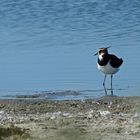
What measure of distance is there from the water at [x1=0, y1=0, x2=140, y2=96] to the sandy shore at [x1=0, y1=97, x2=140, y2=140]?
0.70 metres

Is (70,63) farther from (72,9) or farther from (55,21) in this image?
(72,9)

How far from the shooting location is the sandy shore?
7.83 m

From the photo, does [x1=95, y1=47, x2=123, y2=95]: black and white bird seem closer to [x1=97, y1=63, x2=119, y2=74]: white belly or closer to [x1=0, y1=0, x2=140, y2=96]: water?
[x1=97, y1=63, x2=119, y2=74]: white belly

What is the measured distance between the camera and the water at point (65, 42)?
17578mm

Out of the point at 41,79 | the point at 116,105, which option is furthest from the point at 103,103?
the point at 41,79

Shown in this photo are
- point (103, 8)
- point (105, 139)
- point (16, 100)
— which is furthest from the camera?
point (103, 8)

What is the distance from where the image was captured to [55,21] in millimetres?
29719

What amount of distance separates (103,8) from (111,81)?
15807mm

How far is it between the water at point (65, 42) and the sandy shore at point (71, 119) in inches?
27.7

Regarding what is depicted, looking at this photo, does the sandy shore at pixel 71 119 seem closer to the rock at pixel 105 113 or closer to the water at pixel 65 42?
the rock at pixel 105 113

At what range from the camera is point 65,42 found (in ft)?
76.1

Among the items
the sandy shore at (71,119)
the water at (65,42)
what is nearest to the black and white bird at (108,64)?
the water at (65,42)

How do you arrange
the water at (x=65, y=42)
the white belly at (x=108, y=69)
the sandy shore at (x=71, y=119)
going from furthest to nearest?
1. the white belly at (x=108, y=69)
2. the water at (x=65, y=42)
3. the sandy shore at (x=71, y=119)

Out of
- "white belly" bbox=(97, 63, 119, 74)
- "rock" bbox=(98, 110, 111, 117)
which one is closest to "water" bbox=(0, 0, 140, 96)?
"white belly" bbox=(97, 63, 119, 74)
